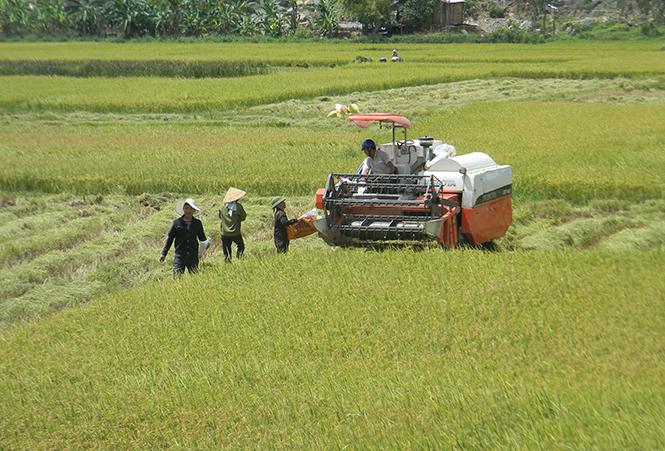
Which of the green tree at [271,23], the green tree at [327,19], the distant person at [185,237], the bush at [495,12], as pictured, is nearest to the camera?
the distant person at [185,237]

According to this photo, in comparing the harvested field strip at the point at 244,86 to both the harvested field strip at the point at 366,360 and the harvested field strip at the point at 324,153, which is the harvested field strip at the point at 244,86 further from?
the harvested field strip at the point at 366,360

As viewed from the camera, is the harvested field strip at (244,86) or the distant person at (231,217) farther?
the harvested field strip at (244,86)

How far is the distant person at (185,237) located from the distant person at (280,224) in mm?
1025

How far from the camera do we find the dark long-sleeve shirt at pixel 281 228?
8.96m

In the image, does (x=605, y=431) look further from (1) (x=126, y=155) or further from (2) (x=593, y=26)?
(2) (x=593, y=26)

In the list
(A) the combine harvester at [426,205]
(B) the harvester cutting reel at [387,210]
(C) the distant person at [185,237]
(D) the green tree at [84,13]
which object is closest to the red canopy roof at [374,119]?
(A) the combine harvester at [426,205]

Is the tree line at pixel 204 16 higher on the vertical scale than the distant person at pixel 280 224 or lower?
higher

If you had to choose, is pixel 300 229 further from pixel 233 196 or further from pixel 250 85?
Answer: pixel 250 85

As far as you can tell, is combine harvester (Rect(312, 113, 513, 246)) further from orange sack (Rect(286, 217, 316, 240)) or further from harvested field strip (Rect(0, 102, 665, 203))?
harvested field strip (Rect(0, 102, 665, 203))

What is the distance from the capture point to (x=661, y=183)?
10820 millimetres

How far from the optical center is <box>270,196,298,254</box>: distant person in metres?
8.95

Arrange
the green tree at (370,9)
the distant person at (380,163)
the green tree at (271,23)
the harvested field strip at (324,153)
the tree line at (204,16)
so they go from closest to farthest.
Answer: the distant person at (380,163)
the harvested field strip at (324,153)
the green tree at (370,9)
the tree line at (204,16)
the green tree at (271,23)

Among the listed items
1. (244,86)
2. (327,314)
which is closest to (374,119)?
(327,314)

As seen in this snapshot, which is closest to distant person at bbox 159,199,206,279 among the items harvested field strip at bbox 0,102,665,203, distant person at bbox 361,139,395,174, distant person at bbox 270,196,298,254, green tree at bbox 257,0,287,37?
distant person at bbox 270,196,298,254
